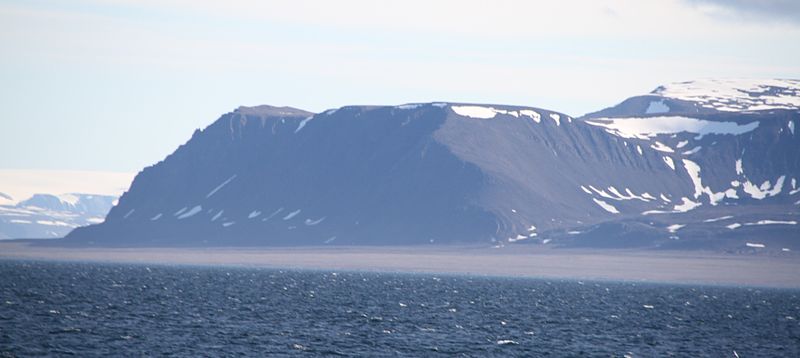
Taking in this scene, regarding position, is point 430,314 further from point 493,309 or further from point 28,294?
point 28,294

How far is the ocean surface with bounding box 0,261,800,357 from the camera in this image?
8241cm

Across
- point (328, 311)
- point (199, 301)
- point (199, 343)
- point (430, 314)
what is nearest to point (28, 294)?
point (199, 301)

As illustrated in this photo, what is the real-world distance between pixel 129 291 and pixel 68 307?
31.7 meters

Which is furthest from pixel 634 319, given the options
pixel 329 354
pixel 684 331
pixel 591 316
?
pixel 329 354

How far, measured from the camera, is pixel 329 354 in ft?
260

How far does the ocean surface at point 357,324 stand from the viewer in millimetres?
82406

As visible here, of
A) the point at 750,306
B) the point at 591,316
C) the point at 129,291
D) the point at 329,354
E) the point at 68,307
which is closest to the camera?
the point at 329,354

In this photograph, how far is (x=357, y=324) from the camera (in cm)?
10125

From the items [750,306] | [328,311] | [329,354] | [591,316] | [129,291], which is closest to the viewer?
[329,354]

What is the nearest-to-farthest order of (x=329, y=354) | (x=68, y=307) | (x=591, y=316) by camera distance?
(x=329, y=354) < (x=68, y=307) < (x=591, y=316)

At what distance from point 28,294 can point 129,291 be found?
17053 millimetres

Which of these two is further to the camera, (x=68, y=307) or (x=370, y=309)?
(x=370, y=309)

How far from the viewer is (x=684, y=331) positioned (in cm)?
10738

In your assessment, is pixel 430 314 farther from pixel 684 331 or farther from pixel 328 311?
pixel 684 331
